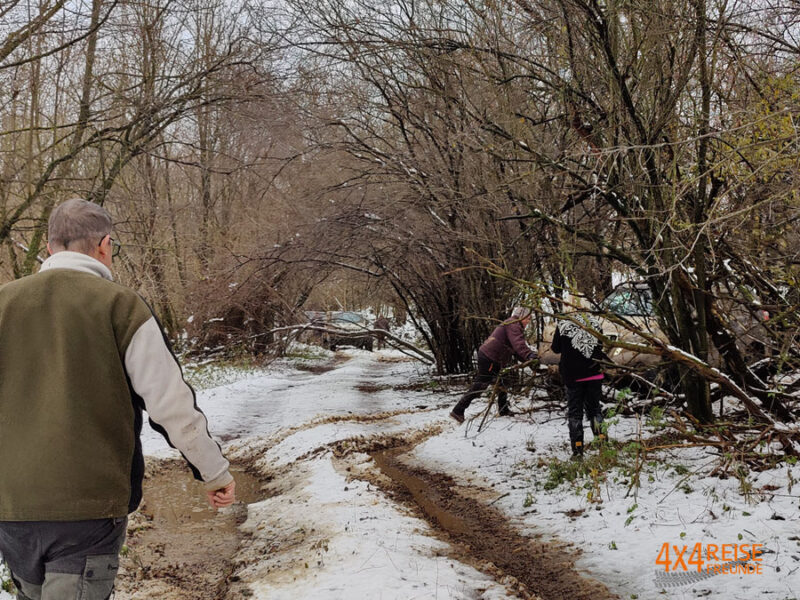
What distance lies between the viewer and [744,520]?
5.00 metres

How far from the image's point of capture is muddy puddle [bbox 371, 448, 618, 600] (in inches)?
179

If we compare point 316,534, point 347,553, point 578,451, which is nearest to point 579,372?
point 578,451

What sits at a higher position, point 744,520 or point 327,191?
point 327,191

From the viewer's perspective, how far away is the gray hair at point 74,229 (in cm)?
264

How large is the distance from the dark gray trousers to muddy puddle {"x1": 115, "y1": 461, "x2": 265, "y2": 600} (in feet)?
7.16

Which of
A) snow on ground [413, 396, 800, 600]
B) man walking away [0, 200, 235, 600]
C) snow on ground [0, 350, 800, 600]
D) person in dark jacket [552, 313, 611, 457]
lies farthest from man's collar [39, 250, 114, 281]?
person in dark jacket [552, 313, 611, 457]

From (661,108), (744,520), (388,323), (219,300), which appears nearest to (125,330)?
(744,520)

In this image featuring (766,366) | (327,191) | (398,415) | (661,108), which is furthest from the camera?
(327,191)

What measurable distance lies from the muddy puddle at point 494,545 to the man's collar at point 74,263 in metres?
3.18

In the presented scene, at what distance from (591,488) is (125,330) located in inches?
184

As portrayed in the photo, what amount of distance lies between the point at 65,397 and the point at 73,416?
73mm

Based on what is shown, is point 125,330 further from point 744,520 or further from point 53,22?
point 53,22

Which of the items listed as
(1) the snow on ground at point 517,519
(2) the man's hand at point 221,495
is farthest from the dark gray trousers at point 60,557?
(1) the snow on ground at point 517,519

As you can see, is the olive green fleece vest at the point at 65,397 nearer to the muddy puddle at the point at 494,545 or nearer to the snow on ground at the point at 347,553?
the snow on ground at the point at 347,553
